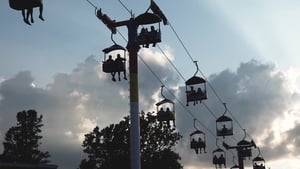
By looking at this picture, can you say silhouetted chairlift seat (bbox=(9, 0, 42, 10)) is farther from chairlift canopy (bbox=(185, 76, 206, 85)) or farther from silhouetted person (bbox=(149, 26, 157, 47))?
chairlift canopy (bbox=(185, 76, 206, 85))

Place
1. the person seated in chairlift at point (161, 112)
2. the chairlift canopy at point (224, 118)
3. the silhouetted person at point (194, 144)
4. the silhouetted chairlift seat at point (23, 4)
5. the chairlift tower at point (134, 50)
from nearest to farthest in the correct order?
the silhouetted chairlift seat at point (23, 4)
the chairlift tower at point (134, 50)
the person seated in chairlift at point (161, 112)
the silhouetted person at point (194, 144)
the chairlift canopy at point (224, 118)

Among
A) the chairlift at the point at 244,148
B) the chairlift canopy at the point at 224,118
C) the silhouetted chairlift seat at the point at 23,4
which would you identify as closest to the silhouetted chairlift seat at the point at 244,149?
the chairlift at the point at 244,148

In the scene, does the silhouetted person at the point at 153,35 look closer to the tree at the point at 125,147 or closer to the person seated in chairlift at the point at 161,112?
the person seated in chairlift at the point at 161,112

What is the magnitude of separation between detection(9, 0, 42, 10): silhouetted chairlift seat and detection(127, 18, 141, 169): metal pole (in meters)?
8.65

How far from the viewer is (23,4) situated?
11844 millimetres

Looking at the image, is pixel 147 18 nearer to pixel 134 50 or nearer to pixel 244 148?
pixel 134 50

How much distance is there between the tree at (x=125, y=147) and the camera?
5988 cm

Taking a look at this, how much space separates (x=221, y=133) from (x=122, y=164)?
27.0 m

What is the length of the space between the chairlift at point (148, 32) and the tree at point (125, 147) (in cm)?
3947

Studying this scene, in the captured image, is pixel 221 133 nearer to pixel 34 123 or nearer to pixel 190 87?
pixel 190 87

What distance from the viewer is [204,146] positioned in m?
31.5

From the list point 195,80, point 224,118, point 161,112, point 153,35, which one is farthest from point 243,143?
point 153,35

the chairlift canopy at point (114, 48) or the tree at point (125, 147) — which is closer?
the chairlift canopy at point (114, 48)

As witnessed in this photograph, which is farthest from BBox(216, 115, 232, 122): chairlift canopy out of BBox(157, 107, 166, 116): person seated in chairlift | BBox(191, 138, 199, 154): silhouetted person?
BBox(157, 107, 166, 116): person seated in chairlift
